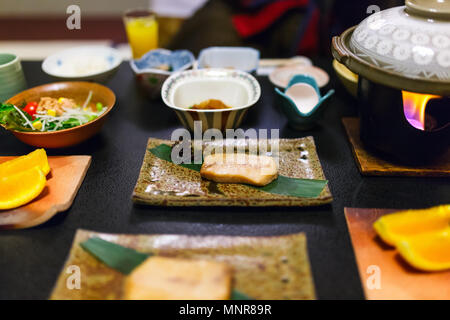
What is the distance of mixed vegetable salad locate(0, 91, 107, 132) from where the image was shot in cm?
136

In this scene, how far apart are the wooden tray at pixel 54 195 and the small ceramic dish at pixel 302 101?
2.79ft

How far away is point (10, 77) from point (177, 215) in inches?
44.2

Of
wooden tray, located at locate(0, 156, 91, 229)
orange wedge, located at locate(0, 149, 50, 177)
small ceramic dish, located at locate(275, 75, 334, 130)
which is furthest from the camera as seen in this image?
small ceramic dish, located at locate(275, 75, 334, 130)

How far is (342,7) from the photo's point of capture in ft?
9.27

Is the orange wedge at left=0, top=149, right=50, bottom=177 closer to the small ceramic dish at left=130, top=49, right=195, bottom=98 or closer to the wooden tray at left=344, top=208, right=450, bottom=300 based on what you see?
the small ceramic dish at left=130, top=49, right=195, bottom=98

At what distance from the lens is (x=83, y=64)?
1919 millimetres

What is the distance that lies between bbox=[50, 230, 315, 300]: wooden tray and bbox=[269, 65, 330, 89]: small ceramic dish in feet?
3.22

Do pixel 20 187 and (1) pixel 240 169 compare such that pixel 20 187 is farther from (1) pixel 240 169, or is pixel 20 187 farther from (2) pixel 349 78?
(2) pixel 349 78

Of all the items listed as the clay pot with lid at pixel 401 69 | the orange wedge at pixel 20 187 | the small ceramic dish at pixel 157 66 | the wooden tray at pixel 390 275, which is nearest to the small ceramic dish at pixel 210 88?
the small ceramic dish at pixel 157 66

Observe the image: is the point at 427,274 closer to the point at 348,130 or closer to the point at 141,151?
the point at 348,130

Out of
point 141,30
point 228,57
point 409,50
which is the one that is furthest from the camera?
point 141,30

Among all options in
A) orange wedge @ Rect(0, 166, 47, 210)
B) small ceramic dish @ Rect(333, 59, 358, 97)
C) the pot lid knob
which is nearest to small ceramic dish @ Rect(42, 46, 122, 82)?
orange wedge @ Rect(0, 166, 47, 210)

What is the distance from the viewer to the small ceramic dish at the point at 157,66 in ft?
5.59

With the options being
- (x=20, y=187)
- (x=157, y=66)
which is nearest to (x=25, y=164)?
(x=20, y=187)
